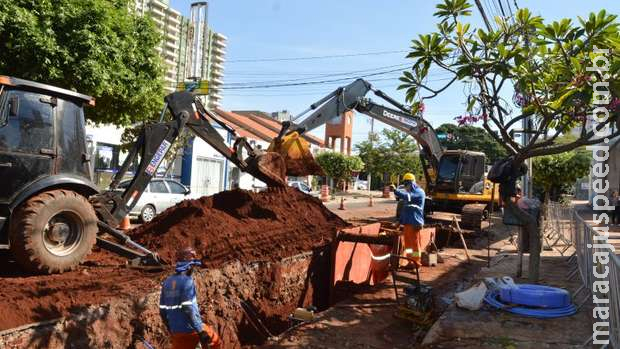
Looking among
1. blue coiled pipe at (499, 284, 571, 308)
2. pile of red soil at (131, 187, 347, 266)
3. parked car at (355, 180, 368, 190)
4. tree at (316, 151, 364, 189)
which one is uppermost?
tree at (316, 151, 364, 189)

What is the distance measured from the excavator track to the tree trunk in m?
7.73

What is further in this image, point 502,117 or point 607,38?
point 502,117

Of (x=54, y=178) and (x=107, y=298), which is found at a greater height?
(x=54, y=178)

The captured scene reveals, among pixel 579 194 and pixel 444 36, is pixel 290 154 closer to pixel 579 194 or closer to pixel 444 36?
pixel 444 36

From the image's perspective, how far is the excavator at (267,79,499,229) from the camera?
1416 centimetres

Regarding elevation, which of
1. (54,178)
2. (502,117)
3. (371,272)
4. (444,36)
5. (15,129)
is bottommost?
(371,272)

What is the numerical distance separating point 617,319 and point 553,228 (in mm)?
11240

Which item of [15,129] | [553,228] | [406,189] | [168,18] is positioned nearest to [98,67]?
[15,129]

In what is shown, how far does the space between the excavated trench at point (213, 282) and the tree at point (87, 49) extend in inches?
170

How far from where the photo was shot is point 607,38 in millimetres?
5574

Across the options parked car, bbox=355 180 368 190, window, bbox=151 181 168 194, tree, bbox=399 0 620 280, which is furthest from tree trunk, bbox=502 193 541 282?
parked car, bbox=355 180 368 190

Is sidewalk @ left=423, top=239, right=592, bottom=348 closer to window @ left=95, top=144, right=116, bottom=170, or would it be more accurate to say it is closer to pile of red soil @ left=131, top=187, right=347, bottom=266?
pile of red soil @ left=131, top=187, right=347, bottom=266

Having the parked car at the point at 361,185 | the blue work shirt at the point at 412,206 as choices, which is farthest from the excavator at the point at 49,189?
the parked car at the point at 361,185

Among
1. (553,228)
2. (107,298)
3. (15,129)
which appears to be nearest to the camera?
(107,298)
